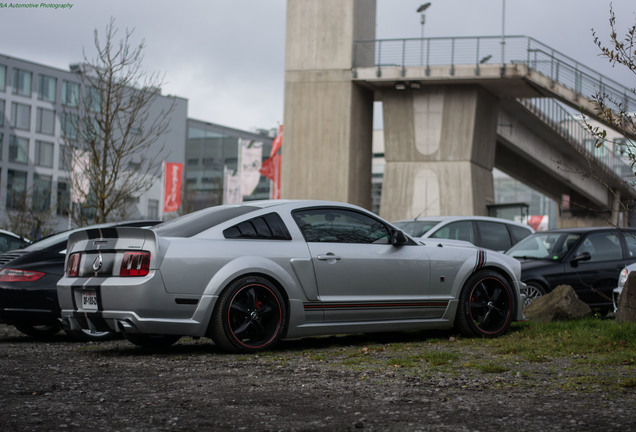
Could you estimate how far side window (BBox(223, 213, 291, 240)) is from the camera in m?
8.27

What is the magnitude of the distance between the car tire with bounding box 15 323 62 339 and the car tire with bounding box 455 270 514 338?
17.2ft

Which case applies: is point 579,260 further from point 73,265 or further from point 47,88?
point 47,88

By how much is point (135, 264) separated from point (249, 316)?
118 cm

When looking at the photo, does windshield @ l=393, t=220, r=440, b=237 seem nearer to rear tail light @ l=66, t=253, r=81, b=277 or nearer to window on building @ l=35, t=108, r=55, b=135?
rear tail light @ l=66, t=253, r=81, b=277

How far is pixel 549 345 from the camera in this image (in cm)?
841

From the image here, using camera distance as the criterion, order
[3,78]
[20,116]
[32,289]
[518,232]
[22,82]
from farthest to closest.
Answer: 1. [20,116]
2. [22,82]
3. [3,78]
4. [518,232]
5. [32,289]

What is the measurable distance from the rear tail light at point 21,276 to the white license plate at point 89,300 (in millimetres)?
2243

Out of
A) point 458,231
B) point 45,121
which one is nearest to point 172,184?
point 458,231

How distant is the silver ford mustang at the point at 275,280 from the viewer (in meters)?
7.74

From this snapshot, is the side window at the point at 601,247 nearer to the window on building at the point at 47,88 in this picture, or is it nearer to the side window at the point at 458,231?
the side window at the point at 458,231

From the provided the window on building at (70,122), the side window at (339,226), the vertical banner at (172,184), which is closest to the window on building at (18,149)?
the window on building at (70,122)

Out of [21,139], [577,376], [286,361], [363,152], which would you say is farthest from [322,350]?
[21,139]

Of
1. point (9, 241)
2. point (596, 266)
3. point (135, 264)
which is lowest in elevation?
point (135, 264)

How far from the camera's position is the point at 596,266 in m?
13.9
